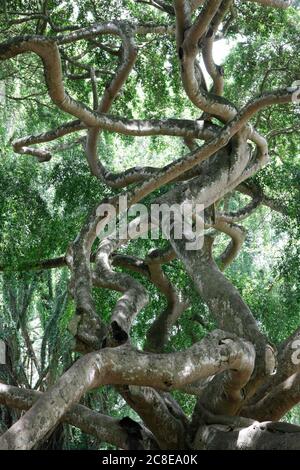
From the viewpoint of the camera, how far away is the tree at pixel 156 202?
4395 mm

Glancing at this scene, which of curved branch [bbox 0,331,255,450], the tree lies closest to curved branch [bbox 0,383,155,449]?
the tree

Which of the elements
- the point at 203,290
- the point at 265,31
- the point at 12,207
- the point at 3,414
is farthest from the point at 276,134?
the point at 3,414

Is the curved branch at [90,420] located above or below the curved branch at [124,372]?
below

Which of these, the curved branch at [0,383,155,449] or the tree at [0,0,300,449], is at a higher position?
the tree at [0,0,300,449]

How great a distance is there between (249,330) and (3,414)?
4337mm

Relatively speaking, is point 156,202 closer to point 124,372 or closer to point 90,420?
point 90,420

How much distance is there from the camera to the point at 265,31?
9.10 meters

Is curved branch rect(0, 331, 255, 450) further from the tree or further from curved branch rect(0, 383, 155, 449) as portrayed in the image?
curved branch rect(0, 383, 155, 449)

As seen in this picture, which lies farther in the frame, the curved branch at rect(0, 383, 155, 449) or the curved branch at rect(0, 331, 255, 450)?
the curved branch at rect(0, 383, 155, 449)

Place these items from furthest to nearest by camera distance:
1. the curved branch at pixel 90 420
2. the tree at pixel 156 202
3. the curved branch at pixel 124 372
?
the curved branch at pixel 90 420 < the tree at pixel 156 202 < the curved branch at pixel 124 372

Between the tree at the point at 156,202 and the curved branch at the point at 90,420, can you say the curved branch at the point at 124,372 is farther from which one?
the curved branch at the point at 90,420

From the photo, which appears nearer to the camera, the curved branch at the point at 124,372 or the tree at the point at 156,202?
the curved branch at the point at 124,372

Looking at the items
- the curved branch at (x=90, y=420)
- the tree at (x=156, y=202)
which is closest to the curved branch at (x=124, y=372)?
the tree at (x=156, y=202)

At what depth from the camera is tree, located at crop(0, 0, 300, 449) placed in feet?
14.4
